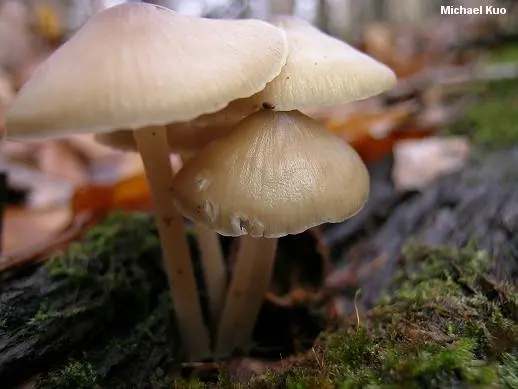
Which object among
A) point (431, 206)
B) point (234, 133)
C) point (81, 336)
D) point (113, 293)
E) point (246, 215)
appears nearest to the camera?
point (246, 215)

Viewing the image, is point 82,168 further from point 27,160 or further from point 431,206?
point 431,206

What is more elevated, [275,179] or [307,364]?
[275,179]

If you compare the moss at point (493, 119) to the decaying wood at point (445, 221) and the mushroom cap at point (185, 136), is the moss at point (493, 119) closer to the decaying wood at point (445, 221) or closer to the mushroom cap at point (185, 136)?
the decaying wood at point (445, 221)

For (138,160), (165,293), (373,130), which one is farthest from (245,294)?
(138,160)

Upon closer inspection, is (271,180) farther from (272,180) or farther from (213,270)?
(213,270)

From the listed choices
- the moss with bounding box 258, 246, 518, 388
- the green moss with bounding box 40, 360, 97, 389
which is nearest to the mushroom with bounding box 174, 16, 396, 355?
the moss with bounding box 258, 246, 518, 388

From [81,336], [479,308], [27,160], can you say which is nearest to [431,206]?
[479,308]

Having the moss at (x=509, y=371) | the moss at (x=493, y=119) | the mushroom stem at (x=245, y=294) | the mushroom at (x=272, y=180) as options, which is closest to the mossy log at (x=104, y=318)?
the mushroom stem at (x=245, y=294)
